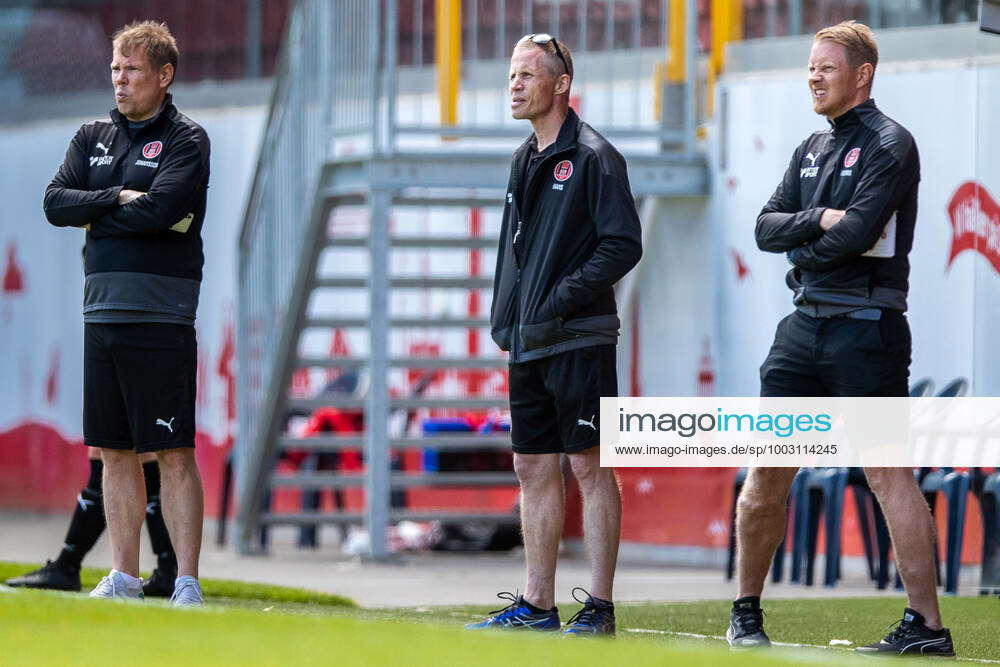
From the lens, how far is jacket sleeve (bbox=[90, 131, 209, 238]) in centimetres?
699

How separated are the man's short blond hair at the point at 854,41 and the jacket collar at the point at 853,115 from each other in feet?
0.41

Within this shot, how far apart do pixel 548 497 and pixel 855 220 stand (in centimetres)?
134

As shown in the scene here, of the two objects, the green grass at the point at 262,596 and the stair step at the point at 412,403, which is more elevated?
the green grass at the point at 262,596

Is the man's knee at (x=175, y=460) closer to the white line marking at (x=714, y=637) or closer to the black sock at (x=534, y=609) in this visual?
the black sock at (x=534, y=609)

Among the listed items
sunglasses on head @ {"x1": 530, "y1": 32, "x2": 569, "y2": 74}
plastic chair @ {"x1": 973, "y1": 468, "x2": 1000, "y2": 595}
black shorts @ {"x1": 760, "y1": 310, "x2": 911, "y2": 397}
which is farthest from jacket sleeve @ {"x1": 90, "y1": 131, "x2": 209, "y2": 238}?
plastic chair @ {"x1": 973, "y1": 468, "x2": 1000, "y2": 595}

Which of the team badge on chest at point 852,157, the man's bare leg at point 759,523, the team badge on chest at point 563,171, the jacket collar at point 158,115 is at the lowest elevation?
the man's bare leg at point 759,523

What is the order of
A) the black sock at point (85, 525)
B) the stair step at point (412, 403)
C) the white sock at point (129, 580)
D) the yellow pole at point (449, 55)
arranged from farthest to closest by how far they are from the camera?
the stair step at point (412, 403) → the yellow pole at point (449, 55) → the black sock at point (85, 525) → the white sock at point (129, 580)

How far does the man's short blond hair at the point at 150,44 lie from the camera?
7219 mm

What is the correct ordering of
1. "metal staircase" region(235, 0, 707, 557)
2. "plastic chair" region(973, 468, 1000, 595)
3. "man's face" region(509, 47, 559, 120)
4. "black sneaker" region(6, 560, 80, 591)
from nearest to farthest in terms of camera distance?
"man's face" region(509, 47, 559, 120) → "black sneaker" region(6, 560, 80, 591) → "plastic chair" region(973, 468, 1000, 595) → "metal staircase" region(235, 0, 707, 557)

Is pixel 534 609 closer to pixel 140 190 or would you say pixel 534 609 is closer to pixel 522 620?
pixel 522 620

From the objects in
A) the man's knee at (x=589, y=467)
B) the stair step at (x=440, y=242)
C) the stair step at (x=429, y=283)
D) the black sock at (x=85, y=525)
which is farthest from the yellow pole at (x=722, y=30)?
the man's knee at (x=589, y=467)

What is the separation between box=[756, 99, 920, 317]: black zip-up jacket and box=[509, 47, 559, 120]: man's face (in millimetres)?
847

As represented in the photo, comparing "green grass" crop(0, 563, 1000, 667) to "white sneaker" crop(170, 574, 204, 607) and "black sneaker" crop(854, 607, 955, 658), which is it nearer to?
"black sneaker" crop(854, 607, 955, 658)

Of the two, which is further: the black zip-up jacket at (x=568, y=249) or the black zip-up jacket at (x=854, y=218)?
the black zip-up jacket at (x=568, y=249)
